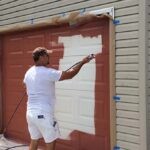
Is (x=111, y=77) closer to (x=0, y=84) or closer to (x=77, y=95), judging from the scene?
(x=77, y=95)

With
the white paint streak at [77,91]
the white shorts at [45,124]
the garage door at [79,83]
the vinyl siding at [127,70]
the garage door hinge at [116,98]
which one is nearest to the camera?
the white shorts at [45,124]

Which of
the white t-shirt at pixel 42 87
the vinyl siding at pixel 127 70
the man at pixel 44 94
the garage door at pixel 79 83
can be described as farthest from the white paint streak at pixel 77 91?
the white t-shirt at pixel 42 87

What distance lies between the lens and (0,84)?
9328mm

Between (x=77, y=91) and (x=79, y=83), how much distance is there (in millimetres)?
151

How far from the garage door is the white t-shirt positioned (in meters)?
1.02

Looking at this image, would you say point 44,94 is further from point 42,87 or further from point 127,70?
point 127,70

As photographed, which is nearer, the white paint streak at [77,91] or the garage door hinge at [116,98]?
the garage door hinge at [116,98]

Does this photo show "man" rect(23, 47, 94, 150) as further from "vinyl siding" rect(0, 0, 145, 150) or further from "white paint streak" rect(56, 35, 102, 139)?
"white paint streak" rect(56, 35, 102, 139)

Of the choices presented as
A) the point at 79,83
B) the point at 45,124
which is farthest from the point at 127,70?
the point at 45,124

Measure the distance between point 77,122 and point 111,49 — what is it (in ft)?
5.12

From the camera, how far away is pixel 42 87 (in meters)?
5.98

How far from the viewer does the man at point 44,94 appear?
5898mm

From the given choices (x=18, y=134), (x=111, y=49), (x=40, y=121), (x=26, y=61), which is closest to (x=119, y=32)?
(x=111, y=49)

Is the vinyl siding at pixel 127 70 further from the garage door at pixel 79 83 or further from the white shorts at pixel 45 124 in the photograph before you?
the white shorts at pixel 45 124
